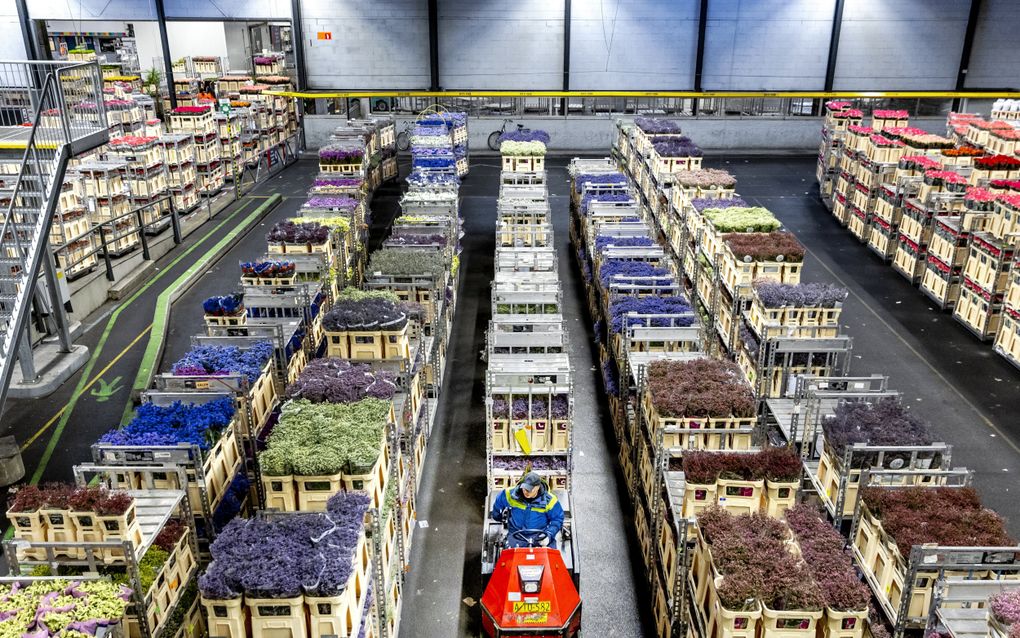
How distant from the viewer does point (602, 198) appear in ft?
61.7

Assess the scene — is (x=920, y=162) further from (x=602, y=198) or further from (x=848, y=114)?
(x=602, y=198)

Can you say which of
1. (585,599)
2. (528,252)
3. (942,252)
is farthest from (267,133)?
(585,599)

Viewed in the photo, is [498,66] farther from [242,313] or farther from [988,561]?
[988,561]

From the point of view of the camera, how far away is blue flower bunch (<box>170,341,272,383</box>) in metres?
9.74

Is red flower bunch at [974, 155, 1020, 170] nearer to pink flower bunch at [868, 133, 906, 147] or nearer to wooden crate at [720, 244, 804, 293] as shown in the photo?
pink flower bunch at [868, 133, 906, 147]

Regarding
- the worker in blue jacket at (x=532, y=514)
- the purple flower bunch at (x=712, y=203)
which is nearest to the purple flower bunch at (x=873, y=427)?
the worker in blue jacket at (x=532, y=514)

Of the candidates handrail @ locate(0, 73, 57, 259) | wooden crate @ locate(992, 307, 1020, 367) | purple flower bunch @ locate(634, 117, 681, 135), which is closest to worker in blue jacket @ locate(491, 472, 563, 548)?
handrail @ locate(0, 73, 57, 259)

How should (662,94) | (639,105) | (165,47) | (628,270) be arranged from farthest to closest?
(639,105) < (662,94) < (165,47) < (628,270)

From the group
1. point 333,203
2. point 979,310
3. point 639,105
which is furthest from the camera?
point 639,105

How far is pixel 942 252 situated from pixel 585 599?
501 inches

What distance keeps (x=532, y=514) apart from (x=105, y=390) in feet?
31.0

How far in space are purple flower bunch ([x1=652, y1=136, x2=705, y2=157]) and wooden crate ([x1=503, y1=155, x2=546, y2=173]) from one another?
10.6 ft

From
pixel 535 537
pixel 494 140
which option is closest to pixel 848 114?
pixel 494 140

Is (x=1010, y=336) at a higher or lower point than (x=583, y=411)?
higher
